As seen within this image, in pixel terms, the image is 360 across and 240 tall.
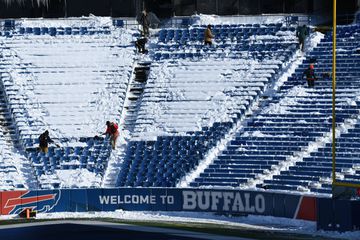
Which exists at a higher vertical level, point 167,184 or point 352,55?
point 352,55

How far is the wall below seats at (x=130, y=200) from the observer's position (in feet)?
126

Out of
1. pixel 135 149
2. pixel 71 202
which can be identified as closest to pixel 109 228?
pixel 71 202

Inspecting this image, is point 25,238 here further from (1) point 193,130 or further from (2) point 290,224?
(1) point 193,130

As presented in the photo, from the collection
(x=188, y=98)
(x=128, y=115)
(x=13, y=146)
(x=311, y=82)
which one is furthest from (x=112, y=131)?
(x=311, y=82)

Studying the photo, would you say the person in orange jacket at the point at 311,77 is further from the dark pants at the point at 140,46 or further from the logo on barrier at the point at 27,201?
the logo on barrier at the point at 27,201

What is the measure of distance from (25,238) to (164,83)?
579 inches

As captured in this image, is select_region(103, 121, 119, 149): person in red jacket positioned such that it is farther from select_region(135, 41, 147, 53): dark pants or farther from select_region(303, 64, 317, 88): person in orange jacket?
select_region(303, 64, 317, 88): person in orange jacket

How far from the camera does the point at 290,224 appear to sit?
36594 mm

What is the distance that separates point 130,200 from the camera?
131ft

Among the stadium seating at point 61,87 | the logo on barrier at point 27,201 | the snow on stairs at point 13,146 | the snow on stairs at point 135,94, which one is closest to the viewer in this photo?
the logo on barrier at point 27,201

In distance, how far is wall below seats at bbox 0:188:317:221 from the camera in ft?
126

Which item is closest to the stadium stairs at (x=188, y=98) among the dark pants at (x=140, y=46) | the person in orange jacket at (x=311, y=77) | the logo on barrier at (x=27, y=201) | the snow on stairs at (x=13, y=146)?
the dark pants at (x=140, y=46)

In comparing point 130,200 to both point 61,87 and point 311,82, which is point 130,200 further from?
point 311,82

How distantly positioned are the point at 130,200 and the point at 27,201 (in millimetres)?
3539
